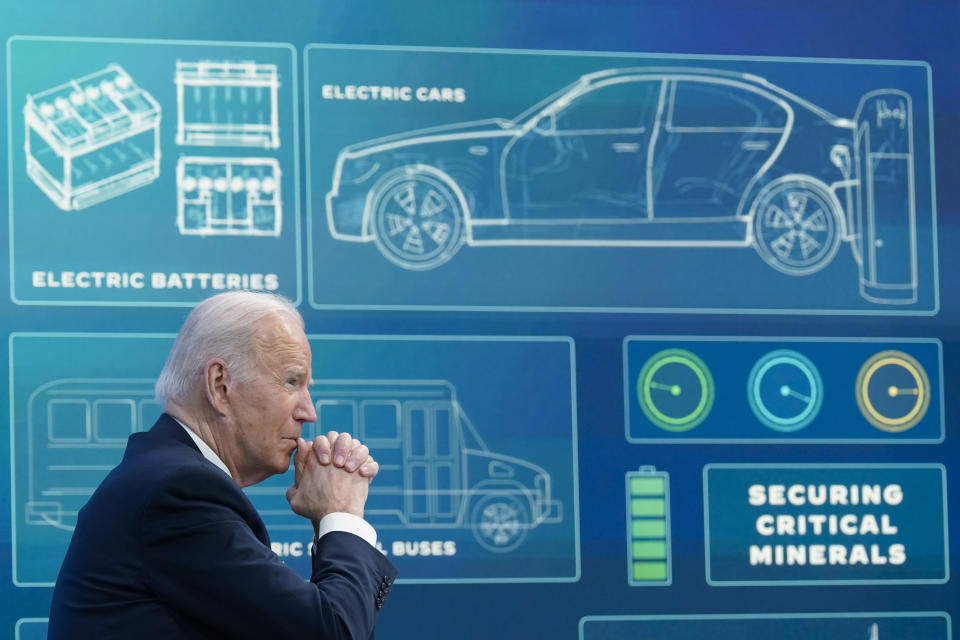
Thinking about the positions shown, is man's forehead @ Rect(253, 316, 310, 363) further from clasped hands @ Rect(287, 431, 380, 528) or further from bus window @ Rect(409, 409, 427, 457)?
bus window @ Rect(409, 409, 427, 457)

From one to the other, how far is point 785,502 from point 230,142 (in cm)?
186

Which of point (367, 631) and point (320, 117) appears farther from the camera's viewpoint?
point (320, 117)

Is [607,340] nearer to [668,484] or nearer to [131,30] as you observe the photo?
[668,484]

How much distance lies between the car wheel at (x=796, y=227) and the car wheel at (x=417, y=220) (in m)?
0.91

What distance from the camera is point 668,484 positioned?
4.27m

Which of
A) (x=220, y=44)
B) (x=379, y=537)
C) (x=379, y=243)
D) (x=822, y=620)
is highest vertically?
(x=220, y=44)

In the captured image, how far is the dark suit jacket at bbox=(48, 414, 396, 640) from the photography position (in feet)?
7.39

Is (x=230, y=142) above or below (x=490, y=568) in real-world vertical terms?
above

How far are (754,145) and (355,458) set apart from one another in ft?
7.40

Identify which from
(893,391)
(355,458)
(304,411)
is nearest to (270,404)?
(304,411)

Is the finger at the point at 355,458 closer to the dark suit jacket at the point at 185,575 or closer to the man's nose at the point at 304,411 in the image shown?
the man's nose at the point at 304,411

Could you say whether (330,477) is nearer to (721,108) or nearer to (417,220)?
(417,220)

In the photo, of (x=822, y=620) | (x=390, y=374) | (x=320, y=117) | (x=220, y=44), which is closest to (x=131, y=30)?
(x=220, y=44)

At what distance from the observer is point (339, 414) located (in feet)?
13.4
